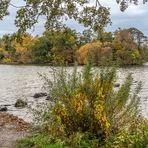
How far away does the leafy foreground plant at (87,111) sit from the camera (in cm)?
1018

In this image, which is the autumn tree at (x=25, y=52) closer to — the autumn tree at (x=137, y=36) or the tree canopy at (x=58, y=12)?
the autumn tree at (x=137, y=36)

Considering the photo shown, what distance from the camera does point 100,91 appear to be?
10.3 meters

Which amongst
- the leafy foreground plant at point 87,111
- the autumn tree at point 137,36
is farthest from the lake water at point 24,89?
the autumn tree at point 137,36

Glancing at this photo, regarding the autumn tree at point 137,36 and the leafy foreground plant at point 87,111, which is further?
the autumn tree at point 137,36

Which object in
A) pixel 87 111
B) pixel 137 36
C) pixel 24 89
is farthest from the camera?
pixel 137 36

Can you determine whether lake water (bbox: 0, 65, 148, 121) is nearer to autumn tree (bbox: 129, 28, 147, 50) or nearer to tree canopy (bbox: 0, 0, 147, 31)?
tree canopy (bbox: 0, 0, 147, 31)

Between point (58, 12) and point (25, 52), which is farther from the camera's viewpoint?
point (25, 52)

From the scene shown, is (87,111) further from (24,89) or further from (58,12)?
(24,89)

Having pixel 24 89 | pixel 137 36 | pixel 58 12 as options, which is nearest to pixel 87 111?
pixel 58 12

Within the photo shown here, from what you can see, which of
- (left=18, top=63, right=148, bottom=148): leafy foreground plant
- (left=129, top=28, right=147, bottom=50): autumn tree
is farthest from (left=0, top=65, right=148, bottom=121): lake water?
(left=129, top=28, right=147, bottom=50): autumn tree

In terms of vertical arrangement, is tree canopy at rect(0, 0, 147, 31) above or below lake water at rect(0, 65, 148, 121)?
above

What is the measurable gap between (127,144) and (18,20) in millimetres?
5272

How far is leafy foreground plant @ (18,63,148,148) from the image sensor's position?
33.4ft

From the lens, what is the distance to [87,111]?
10445 millimetres
